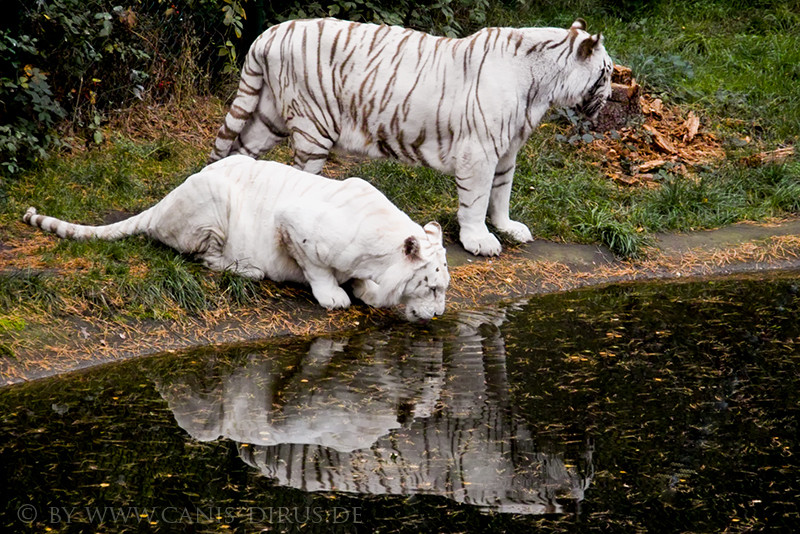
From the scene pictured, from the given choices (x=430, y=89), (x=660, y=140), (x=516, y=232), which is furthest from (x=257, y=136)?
(x=660, y=140)

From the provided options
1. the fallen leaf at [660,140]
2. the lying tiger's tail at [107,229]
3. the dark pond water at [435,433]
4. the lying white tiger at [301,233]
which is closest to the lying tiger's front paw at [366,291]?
the lying white tiger at [301,233]

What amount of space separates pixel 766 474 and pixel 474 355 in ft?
5.75

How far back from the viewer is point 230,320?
5648mm

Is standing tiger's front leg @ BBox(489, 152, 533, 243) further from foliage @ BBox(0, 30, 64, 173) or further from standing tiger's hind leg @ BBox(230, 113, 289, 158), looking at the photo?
foliage @ BBox(0, 30, 64, 173)

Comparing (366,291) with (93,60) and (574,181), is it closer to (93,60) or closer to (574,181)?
(574,181)

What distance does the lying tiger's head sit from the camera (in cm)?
554

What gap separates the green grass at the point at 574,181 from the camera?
5.66 metres

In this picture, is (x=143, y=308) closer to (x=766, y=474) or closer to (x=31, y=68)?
(x=31, y=68)

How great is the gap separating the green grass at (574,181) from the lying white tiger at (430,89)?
666 millimetres

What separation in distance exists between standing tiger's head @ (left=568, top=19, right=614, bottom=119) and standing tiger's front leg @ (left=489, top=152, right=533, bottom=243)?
23.5 inches

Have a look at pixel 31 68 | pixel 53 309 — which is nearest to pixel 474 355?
pixel 53 309

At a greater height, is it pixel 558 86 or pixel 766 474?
pixel 558 86

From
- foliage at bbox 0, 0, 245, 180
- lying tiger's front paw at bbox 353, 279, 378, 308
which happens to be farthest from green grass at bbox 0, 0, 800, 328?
lying tiger's front paw at bbox 353, 279, 378, 308

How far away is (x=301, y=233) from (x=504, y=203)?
183 cm
